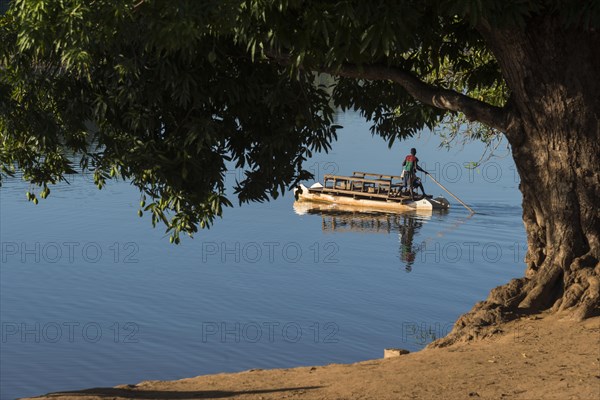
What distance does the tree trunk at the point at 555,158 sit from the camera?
12.6 m

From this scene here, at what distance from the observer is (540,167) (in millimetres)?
13023

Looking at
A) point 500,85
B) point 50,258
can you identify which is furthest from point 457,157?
point 500,85

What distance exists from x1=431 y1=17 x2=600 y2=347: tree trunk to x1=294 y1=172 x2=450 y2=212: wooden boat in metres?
26.2

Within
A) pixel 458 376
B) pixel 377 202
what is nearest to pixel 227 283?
pixel 377 202

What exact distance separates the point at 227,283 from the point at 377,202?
10.3 metres

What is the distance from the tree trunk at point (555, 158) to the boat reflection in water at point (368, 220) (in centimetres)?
2510

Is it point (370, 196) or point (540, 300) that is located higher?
point (370, 196)

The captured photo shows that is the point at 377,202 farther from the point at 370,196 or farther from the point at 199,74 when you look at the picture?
the point at 199,74

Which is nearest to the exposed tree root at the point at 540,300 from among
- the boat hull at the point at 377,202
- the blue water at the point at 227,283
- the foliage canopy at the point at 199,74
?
the foliage canopy at the point at 199,74

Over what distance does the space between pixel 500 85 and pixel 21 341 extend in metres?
14.2

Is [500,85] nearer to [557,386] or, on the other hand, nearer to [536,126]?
[536,126]

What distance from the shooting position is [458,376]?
37.3ft

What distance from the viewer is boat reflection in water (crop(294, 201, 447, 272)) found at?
40.4 metres

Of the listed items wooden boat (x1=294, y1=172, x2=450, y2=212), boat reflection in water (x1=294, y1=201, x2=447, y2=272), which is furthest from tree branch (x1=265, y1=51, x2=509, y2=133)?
wooden boat (x1=294, y1=172, x2=450, y2=212)
